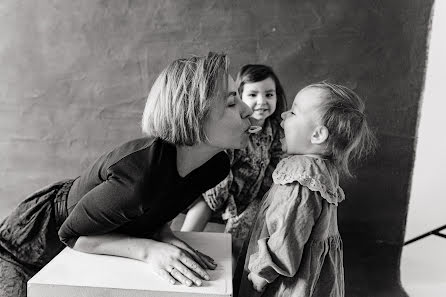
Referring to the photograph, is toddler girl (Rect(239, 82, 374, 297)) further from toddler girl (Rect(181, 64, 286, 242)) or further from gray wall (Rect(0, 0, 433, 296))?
gray wall (Rect(0, 0, 433, 296))

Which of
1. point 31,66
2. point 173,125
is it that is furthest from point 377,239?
point 31,66

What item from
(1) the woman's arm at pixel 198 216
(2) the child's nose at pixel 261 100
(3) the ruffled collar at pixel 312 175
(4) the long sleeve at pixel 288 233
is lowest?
(1) the woman's arm at pixel 198 216

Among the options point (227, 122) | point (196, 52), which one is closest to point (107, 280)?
point (227, 122)

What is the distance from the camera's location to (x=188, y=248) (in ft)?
4.04

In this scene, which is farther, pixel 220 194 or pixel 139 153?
pixel 220 194

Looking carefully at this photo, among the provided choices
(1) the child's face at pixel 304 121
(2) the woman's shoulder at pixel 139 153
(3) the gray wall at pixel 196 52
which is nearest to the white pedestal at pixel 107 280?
(2) the woman's shoulder at pixel 139 153

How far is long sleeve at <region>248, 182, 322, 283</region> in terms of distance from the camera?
114cm

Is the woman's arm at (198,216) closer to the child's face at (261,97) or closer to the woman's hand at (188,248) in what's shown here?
the child's face at (261,97)

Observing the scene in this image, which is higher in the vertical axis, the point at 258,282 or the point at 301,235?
the point at 301,235

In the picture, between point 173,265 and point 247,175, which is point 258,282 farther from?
point 247,175

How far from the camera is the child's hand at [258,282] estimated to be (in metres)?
1.22

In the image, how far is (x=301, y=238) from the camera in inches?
45.3

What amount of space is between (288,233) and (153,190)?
36 centimetres

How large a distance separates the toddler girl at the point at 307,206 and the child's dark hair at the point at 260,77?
0.57 metres
